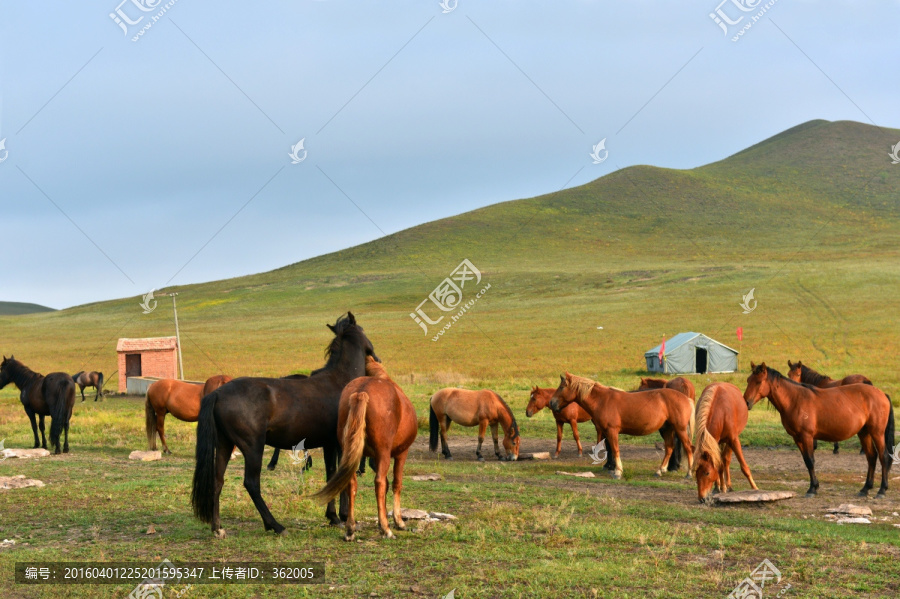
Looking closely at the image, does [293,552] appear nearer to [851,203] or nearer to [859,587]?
[859,587]

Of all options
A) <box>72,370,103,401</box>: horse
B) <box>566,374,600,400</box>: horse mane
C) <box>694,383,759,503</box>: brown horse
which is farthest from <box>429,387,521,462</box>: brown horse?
<box>72,370,103,401</box>: horse

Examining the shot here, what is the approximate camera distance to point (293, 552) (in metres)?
7.52

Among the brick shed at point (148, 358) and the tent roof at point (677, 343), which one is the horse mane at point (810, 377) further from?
the brick shed at point (148, 358)

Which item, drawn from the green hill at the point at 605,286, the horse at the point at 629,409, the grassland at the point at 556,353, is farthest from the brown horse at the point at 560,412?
the green hill at the point at 605,286

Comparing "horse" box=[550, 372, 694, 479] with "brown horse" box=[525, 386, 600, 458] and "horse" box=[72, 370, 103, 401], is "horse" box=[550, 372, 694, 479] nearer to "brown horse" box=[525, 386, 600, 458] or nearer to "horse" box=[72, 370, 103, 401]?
"brown horse" box=[525, 386, 600, 458]

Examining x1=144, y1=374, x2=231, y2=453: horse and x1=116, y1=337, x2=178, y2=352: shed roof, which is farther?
x1=116, y1=337, x2=178, y2=352: shed roof

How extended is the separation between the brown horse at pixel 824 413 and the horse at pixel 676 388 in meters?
2.86

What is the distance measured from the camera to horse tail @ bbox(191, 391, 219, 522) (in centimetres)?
817

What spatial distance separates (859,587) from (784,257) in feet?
311

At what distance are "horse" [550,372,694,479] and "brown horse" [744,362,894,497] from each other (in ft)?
6.95

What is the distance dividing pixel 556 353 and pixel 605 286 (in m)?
34.3

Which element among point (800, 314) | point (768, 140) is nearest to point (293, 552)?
point (800, 314)

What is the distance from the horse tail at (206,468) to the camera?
26.8 ft

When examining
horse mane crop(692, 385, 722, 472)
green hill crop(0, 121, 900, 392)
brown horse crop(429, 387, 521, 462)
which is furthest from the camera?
green hill crop(0, 121, 900, 392)
